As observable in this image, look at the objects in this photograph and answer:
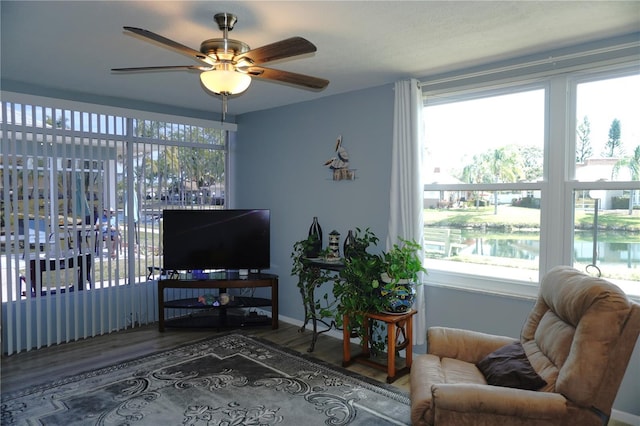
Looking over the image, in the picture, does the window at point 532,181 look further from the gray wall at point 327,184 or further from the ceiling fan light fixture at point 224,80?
the ceiling fan light fixture at point 224,80

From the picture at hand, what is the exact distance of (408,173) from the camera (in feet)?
12.1

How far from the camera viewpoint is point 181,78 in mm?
3768

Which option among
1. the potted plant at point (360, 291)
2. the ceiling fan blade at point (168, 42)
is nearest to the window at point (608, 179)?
the potted plant at point (360, 291)

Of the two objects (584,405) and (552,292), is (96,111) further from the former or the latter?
(584,405)

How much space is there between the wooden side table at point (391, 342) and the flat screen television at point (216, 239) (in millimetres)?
1515

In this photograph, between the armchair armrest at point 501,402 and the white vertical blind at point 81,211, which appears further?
the white vertical blind at point 81,211

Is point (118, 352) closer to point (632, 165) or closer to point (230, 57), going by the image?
point (230, 57)

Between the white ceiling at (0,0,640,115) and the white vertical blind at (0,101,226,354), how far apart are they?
618 mm

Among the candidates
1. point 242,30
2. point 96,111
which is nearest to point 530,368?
point 242,30

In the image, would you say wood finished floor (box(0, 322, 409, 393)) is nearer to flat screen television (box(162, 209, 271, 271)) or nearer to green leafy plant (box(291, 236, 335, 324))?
green leafy plant (box(291, 236, 335, 324))

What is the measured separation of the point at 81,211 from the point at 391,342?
3.19m

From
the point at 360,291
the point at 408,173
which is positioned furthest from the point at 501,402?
the point at 408,173

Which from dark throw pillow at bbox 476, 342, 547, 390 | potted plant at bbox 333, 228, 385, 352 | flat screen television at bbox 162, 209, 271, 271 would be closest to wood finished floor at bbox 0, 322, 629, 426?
potted plant at bbox 333, 228, 385, 352

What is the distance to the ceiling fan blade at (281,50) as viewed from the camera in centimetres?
203
